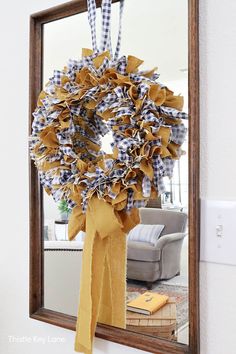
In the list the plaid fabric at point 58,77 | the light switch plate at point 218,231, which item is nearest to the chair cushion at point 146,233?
the light switch plate at point 218,231

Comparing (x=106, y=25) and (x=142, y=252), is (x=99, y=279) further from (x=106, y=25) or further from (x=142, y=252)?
(x=106, y=25)

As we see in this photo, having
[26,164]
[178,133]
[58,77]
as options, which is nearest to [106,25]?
[58,77]

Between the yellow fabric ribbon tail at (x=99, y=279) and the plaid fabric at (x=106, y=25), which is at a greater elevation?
the plaid fabric at (x=106, y=25)

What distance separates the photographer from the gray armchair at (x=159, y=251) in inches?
31.4

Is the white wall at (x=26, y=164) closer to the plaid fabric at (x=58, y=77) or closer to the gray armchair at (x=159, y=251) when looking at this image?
the gray armchair at (x=159, y=251)

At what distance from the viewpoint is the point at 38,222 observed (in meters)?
1.03

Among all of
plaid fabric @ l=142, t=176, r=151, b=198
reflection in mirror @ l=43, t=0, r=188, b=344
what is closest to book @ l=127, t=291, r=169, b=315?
reflection in mirror @ l=43, t=0, r=188, b=344

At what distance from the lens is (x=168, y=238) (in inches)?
32.0

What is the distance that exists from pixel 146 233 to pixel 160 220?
4 centimetres

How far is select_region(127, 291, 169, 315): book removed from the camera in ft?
2.74

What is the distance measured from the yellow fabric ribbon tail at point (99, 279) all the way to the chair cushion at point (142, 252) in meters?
0.02

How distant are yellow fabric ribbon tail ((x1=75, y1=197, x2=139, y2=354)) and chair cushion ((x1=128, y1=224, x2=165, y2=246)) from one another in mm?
14

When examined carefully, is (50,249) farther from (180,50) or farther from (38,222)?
(180,50)

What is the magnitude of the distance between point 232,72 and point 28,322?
2.71 feet
